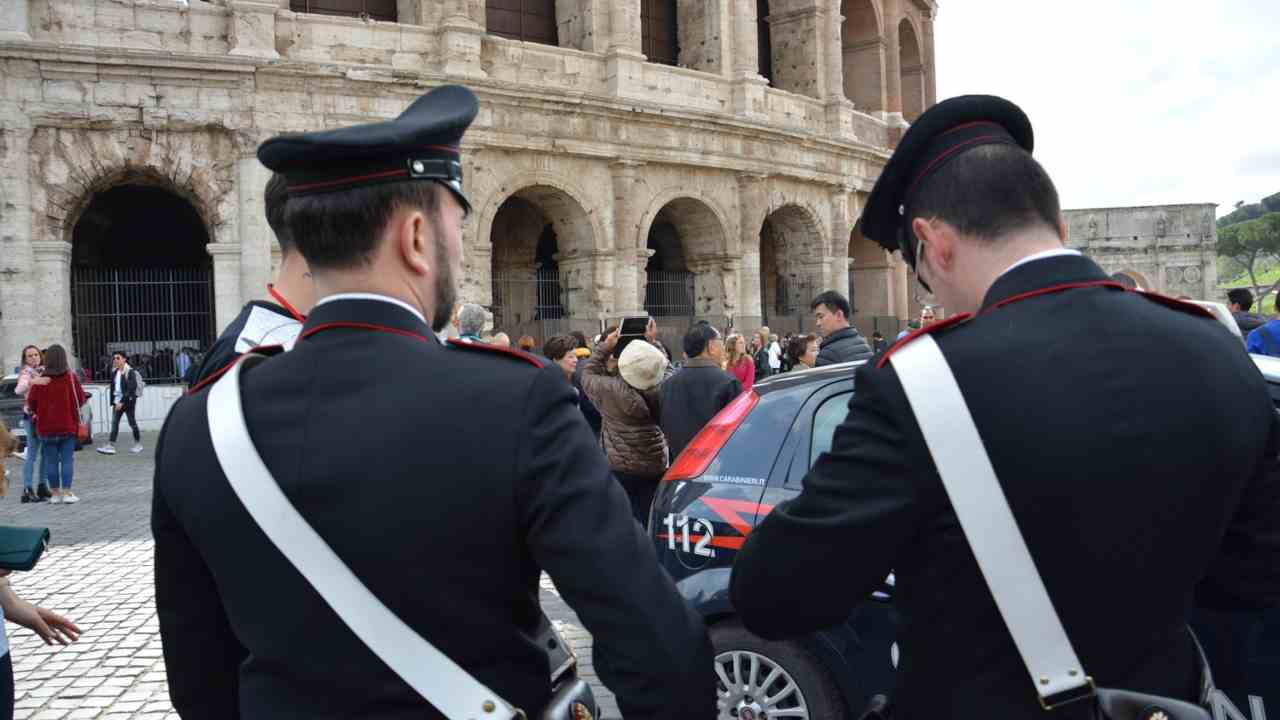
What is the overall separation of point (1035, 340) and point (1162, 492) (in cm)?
33

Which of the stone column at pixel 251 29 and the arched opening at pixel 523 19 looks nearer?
the stone column at pixel 251 29

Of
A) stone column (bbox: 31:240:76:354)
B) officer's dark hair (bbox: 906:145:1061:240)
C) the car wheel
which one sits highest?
stone column (bbox: 31:240:76:354)

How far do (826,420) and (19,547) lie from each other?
2.90m

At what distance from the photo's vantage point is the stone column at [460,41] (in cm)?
1753

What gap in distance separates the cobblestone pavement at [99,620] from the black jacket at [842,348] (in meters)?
2.76

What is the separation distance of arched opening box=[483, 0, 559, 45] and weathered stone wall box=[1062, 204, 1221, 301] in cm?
2463

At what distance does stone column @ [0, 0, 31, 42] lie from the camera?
14.9 m

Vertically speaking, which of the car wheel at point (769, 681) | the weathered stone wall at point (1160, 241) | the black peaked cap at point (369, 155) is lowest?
the car wheel at point (769, 681)

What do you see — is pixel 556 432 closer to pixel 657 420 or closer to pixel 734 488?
pixel 734 488

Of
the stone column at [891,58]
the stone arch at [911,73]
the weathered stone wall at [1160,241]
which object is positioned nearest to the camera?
the stone column at [891,58]

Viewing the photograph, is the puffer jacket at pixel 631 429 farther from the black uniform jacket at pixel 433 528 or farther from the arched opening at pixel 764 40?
the arched opening at pixel 764 40

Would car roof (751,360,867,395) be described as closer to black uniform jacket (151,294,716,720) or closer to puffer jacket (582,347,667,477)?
puffer jacket (582,347,667,477)

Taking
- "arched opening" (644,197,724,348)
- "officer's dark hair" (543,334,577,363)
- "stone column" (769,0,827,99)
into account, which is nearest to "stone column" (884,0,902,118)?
"stone column" (769,0,827,99)

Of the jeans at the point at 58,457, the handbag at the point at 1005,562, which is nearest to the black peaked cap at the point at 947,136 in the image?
the handbag at the point at 1005,562
